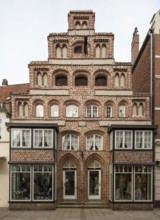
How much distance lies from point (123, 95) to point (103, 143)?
3681mm

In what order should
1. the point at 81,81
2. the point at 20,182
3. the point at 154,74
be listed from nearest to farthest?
the point at 20,182, the point at 154,74, the point at 81,81

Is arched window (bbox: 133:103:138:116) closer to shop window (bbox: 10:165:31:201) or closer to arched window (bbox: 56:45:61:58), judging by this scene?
arched window (bbox: 56:45:61:58)

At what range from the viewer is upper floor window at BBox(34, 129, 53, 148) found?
2253 cm

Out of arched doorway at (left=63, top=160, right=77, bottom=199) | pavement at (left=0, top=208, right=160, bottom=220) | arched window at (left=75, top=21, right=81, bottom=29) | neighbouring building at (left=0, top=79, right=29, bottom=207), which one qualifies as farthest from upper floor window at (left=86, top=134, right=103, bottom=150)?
arched window at (left=75, top=21, right=81, bottom=29)

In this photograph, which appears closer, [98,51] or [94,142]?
[94,142]

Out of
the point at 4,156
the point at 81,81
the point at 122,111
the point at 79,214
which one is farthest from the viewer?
the point at 81,81

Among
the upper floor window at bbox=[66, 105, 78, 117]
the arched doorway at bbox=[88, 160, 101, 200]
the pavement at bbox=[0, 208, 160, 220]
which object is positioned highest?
the upper floor window at bbox=[66, 105, 78, 117]

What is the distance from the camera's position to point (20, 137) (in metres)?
22.6

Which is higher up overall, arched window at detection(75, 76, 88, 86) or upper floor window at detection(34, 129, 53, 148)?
arched window at detection(75, 76, 88, 86)

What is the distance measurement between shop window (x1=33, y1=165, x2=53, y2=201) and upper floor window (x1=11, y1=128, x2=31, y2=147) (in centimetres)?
168

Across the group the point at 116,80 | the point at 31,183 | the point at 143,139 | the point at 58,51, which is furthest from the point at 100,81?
the point at 31,183

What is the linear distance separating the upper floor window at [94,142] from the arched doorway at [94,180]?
1.00 meters

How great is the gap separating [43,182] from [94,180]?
165 inches

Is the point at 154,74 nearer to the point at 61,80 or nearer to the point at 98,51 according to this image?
the point at 98,51
